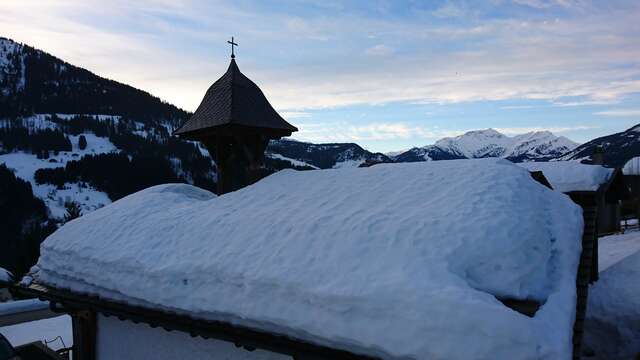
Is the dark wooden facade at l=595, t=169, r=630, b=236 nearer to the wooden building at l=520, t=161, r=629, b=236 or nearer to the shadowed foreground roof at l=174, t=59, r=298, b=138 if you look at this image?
the wooden building at l=520, t=161, r=629, b=236

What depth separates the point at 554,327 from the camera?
14.2 feet

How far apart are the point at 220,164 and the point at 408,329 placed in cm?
846

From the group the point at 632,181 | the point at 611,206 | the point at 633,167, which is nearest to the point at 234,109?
the point at 611,206

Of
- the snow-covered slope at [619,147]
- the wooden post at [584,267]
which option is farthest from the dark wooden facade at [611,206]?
the snow-covered slope at [619,147]

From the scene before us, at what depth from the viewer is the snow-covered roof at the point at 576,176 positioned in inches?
834

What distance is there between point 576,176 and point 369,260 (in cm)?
2064

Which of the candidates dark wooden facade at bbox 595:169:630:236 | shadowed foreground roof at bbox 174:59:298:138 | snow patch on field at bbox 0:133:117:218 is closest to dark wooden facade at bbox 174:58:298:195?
shadowed foreground roof at bbox 174:59:298:138

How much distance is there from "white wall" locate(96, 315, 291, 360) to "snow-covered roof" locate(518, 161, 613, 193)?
19.4 m

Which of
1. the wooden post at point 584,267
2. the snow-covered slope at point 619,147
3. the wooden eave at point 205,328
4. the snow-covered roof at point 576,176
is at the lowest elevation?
the wooden eave at point 205,328

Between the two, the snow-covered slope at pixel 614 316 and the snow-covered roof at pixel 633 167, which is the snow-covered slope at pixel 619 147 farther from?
the snow-covered slope at pixel 614 316

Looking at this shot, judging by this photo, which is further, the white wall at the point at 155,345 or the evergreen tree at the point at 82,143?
the evergreen tree at the point at 82,143

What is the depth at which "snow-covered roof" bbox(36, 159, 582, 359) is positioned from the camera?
14.6 feet

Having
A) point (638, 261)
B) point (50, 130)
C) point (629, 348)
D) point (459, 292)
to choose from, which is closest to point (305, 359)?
point (459, 292)

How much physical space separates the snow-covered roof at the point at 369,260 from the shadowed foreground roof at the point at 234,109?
2.56 meters
